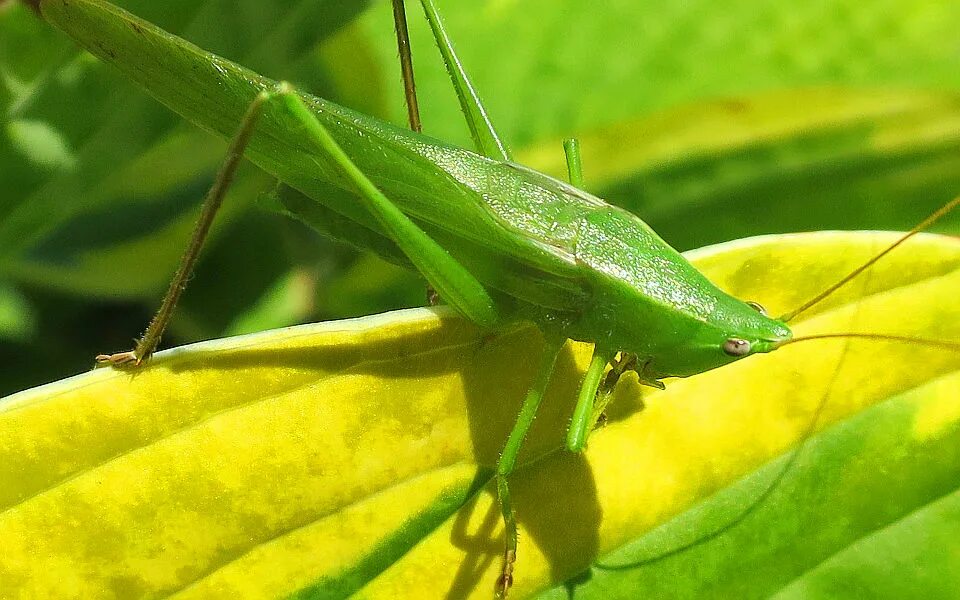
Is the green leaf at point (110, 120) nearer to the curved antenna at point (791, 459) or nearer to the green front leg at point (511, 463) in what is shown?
the green front leg at point (511, 463)

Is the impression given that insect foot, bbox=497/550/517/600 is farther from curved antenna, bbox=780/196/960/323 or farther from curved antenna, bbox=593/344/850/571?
curved antenna, bbox=780/196/960/323

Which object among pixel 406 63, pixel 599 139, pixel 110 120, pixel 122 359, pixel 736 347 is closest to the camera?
pixel 122 359

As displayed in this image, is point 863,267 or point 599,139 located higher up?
point 599,139

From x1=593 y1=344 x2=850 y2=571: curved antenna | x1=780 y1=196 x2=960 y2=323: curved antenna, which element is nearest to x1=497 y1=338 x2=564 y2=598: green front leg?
x1=593 y1=344 x2=850 y2=571: curved antenna

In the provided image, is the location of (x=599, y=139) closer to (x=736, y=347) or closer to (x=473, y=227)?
(x=473, y=227)

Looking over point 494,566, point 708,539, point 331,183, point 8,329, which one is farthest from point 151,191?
point 708,539

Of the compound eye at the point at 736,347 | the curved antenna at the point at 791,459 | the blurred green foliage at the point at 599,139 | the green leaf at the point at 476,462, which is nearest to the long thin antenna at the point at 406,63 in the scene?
the blurred green foliage at the point at 599,139

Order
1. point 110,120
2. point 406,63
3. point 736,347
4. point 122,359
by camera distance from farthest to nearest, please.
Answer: point 406,63
point 110,120
point 736,347
point 122,359

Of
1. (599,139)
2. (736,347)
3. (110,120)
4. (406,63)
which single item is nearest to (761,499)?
(736,347)
